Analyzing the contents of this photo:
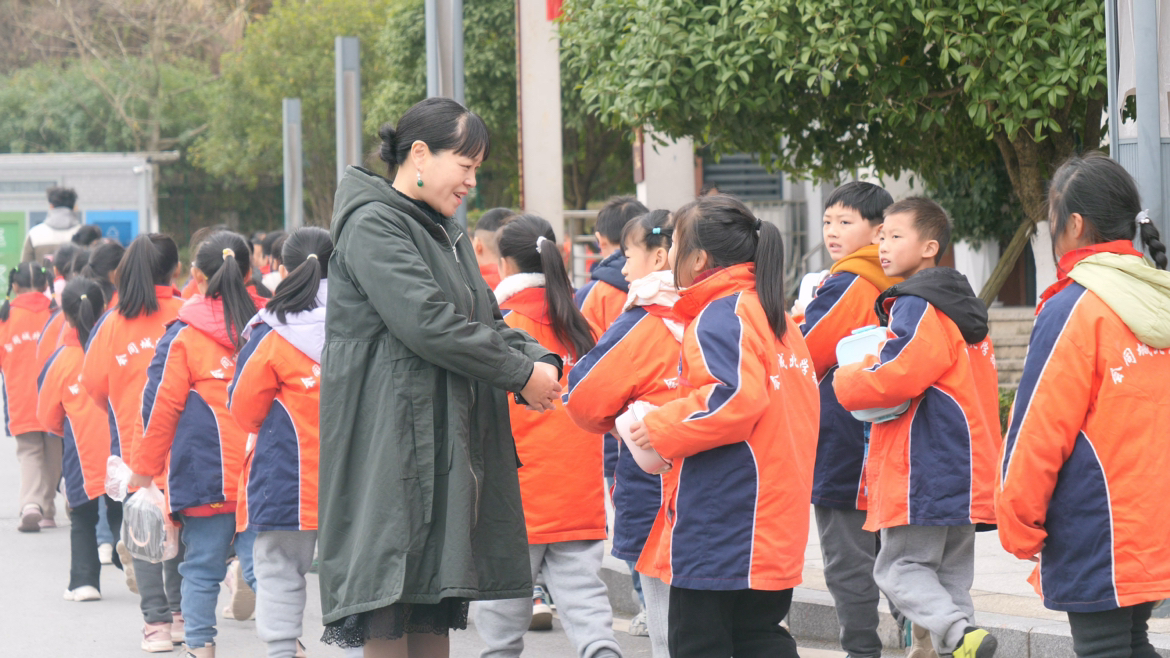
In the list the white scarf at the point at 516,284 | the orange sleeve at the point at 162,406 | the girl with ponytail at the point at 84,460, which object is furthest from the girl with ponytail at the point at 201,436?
the girl with ponytail at the point at 84,460

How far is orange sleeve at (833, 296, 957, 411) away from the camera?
4.27m

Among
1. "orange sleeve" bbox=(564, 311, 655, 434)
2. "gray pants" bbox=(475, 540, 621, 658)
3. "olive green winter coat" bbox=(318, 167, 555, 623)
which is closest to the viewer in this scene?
"olive green winter coat" bbox=(318, 167, 555, 623)

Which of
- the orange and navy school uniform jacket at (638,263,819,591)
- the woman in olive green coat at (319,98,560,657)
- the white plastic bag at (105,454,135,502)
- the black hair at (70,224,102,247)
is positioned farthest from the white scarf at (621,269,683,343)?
the black hair at (70,224,102,247)

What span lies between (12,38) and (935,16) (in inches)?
1415

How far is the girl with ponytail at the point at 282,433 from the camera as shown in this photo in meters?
4.83

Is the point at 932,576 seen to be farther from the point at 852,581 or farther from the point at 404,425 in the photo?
the point at 404,425

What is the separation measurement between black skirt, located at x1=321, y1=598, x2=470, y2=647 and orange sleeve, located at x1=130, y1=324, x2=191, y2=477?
228 centimetres

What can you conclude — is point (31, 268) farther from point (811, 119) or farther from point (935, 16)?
point (935, 16)

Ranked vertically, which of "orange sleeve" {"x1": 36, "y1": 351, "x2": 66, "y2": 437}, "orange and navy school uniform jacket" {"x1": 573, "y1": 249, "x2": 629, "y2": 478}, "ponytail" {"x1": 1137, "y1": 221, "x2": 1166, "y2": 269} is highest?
"ponytail" {"x1": 1137, "y1": 221, "x2": 1166, "y2": 269}

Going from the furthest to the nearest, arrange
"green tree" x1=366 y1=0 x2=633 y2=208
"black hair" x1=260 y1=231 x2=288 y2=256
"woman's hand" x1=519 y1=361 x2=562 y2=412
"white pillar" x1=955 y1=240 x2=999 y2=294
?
"green tree" x1=366 y1=0 x2=633 y2=208 → "white pillar" x1=955 y1=240 x2=999 y2=294 → "black hair" x1=260 y1=231 x2=288 y2=256 → "woman's hand" x1=519 y1=361 x2=562 y2=412

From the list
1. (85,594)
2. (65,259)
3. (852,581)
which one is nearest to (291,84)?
(65,259)

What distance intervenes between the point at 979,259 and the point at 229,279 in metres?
12.6

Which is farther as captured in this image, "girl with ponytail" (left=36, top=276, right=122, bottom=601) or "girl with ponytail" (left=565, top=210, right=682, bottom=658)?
"girl with ponytail" (left=36, top=276, right=122, bottom=601)

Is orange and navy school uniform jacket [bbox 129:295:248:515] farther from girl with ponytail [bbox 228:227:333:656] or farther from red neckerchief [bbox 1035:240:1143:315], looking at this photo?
red neckerchief [bbox 1035:240:1143:315]
